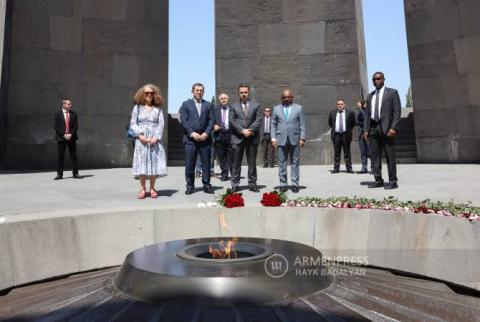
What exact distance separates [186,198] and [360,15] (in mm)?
13075

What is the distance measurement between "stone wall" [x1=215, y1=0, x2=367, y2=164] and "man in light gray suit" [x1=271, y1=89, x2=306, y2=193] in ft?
24.7

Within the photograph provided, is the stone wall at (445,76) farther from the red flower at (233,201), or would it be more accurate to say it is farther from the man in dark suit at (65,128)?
the man in dark suit at (65,128)

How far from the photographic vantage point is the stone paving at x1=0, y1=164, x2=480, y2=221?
19.1 ft

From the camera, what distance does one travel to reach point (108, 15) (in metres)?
14.2

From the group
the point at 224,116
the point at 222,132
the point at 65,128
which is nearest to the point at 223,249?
the point at 222,132

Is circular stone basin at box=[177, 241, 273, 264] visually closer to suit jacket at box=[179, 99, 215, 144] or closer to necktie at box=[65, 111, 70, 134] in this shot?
suit jacket at box=[179, 99, 215, 144]

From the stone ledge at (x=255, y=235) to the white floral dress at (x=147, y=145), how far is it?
1580mm

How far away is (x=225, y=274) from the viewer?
136 inches

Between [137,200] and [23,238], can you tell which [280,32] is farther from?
[23,238]

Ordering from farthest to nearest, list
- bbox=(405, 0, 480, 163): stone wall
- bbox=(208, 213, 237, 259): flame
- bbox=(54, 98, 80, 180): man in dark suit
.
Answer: bbox=(405, 0, 480, 163): stone wall < bbox=(54, 98, 80, 180): man in dark suit < bbox=(208, 213, 237, 259): flame

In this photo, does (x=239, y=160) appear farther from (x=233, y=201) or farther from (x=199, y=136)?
(x=233, y=201)

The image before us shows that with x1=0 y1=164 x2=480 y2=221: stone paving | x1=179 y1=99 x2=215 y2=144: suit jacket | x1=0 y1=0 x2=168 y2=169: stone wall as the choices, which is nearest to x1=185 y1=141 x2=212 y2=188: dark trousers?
x1=179 y1=99 x2=215 y2=144: suit jacket

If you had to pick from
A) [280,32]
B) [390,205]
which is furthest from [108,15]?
[390,205]

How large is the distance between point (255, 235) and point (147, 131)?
253 centimetres
